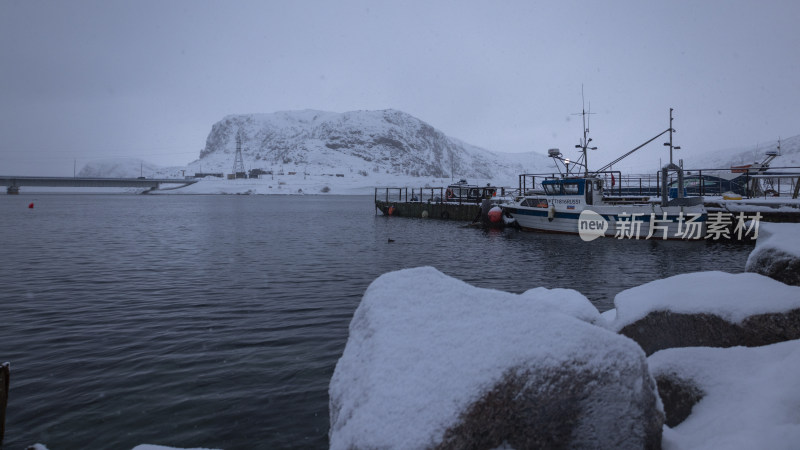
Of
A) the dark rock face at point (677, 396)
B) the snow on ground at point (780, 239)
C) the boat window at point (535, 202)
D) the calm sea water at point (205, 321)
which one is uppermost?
the boat window at point (535, 202)

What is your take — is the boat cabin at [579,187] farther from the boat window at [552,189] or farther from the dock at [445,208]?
the dock at [445,208]

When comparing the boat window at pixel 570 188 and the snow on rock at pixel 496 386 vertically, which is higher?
the boat window at pixel 570 188

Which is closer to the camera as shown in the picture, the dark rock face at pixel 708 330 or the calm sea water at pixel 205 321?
the dark rock face at pixel 708 330

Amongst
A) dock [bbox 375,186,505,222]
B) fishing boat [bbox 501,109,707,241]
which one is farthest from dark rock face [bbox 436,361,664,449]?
dock [bbox 375,186,505,222]

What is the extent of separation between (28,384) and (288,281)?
8592mm

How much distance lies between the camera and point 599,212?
29.1 metres

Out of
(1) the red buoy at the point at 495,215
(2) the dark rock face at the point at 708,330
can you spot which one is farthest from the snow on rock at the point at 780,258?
(1) the red buoy at the point at 495,215

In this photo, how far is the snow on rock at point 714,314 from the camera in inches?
191

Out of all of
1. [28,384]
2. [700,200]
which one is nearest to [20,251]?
[28,384]

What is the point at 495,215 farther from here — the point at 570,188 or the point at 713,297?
the point at 713,297

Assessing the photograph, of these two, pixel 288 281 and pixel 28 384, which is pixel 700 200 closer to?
pixel 288 281

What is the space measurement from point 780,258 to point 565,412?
5.27 m

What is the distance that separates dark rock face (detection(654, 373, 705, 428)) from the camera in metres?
4.08

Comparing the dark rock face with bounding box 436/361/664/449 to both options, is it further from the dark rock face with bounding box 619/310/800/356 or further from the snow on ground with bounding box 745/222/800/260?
the snow on ground with bounding box 745/222/800/260
